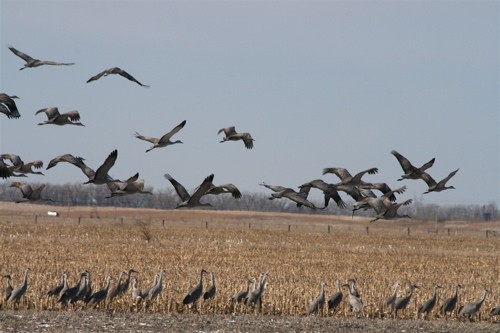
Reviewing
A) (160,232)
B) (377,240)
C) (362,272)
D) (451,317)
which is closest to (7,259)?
(362,272)

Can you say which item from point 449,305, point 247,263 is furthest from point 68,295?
point 247,263

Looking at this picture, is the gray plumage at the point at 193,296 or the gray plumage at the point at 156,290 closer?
the gray plumage at the point at 193,296

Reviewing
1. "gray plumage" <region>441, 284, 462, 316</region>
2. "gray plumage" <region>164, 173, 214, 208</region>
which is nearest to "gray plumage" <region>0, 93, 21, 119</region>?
"gray plumage" <region>164, 173, 214, 208</region>

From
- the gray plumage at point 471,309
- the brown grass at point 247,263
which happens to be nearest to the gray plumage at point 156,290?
the brown grass at point 247,263

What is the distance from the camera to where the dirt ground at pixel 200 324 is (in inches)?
728

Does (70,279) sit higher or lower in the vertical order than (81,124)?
lower

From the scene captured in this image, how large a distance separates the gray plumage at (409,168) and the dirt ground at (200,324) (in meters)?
3.27

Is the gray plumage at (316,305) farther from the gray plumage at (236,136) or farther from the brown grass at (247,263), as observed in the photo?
the gray plumage at (236,136)

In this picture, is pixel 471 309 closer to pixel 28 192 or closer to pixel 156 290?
pixel 156 290

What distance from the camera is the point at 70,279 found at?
2694 centimetres

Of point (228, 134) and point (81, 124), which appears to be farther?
point (228, 134)

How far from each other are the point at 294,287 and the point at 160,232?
36.1 meters

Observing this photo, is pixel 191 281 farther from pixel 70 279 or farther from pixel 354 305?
pixel 354 305

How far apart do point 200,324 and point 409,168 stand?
19.4 feet
